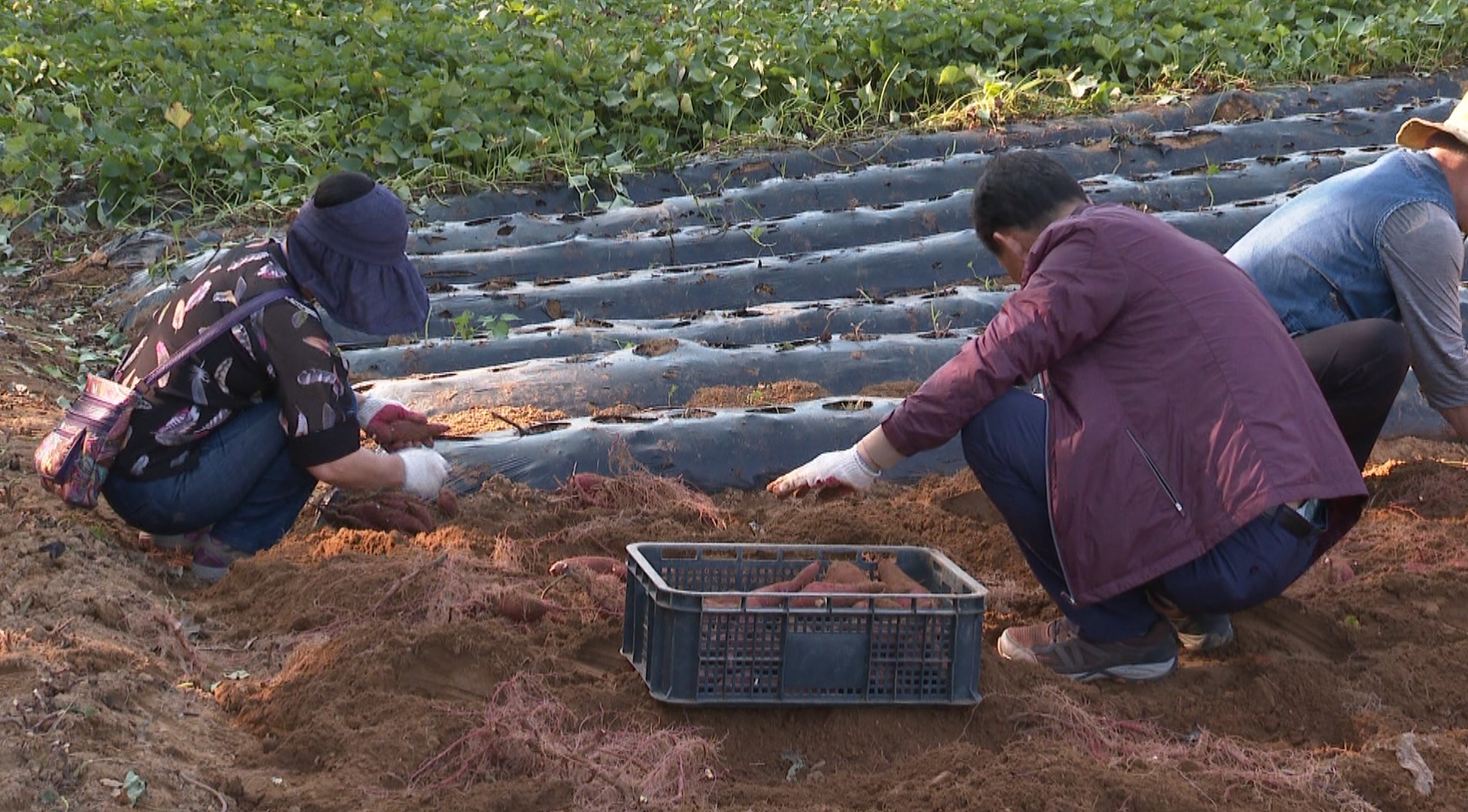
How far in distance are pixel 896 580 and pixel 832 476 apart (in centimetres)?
25

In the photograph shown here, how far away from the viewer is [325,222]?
315 cm

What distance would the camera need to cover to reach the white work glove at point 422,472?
346 cm

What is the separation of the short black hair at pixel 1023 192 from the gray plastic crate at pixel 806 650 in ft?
2.50

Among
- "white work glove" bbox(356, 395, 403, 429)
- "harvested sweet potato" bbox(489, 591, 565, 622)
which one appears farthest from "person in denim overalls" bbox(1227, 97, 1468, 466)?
"white work glove" bbox(356, 395, 403, 429)

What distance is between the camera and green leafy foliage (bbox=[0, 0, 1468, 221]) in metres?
6.85

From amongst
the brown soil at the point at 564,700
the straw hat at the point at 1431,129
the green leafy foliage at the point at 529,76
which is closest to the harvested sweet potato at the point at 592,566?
the brown soil at the point at 564,700

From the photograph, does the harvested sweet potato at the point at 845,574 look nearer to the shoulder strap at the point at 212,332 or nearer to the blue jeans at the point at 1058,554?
the blue jeans at the point at 1058,554

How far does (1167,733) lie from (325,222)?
2117mm

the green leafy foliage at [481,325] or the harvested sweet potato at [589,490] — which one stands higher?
the harvested sweet potato at [589,490]

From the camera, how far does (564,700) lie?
2.62m

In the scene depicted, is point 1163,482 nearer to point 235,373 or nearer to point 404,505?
point 404,505

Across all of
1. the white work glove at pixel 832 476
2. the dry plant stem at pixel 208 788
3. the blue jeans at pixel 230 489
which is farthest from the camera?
the blue jeans at pixel 230 489

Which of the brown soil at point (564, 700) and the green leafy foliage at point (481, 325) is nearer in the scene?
the brown soil at point (564, 700)

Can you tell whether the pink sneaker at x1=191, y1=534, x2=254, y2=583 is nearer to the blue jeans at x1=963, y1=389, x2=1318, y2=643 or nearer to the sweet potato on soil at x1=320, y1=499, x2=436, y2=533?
the sweet potato on soil at x1=320, y1=499, x2=436, y2=533
